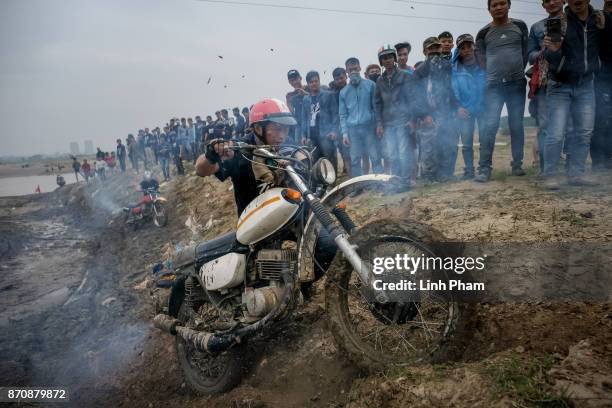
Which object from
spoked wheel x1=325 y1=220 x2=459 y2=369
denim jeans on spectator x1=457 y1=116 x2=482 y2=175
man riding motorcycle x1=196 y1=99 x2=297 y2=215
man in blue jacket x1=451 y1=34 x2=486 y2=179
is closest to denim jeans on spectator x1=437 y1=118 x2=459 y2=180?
denim jeans on spectator x1=457 y1=116 x2=482 y2=175

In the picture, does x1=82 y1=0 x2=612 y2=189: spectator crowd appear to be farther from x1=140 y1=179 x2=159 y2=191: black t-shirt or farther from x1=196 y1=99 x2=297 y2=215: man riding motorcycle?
x1=140 y1=179 x2=159 y2=191: black t-shirt

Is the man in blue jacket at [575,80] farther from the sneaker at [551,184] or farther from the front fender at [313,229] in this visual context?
the front fender at [313,229]

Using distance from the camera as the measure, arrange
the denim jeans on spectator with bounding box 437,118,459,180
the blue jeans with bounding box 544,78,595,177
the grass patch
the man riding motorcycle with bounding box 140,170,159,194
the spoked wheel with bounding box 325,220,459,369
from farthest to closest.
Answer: the man riding motorcycle with bounding box 140,170,159,194
the denim jeans on spectator with bounding box 437,118,459,180
the blue jeans with bounding box 544,78,595,177
the spoked wheel with bounding box 325,220,459,369
the grass patch

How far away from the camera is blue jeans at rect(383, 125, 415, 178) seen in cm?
678

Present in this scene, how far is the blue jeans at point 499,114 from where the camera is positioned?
5.51 m

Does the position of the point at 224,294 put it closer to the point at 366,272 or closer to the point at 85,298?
the point at 366,272

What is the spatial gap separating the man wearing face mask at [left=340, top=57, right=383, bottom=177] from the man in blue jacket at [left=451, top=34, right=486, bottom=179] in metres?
1.63

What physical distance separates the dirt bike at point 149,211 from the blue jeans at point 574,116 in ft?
40.4

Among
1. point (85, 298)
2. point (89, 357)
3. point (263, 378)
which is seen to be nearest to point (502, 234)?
point (263, 378)

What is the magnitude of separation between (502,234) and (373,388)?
86.1 inches

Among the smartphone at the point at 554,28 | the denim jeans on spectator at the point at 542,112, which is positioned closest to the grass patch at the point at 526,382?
the smartphone at the point at 554,28

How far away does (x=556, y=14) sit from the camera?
5.02 meters

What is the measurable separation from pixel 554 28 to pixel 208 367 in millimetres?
5302

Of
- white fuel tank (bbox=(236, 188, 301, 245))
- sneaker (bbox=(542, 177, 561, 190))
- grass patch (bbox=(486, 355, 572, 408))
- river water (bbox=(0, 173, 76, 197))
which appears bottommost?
river water (bbox=(0, 173, 76, 197))
